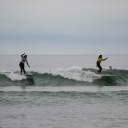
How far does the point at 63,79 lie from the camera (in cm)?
2530

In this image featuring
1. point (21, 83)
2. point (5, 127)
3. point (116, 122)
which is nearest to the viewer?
point (5, 127)

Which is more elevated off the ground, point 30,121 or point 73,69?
point 73,69

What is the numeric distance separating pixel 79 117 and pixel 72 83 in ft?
41.6

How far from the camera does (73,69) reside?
27.0 meters

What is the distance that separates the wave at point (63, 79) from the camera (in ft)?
78.2

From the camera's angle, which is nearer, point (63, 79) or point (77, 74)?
point (63, 79)

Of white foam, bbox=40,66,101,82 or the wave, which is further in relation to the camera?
white foam, bbox=40,66,101,82

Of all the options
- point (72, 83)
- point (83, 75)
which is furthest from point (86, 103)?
point (83, 75)

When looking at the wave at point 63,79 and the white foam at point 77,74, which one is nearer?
the wave at point 63,79

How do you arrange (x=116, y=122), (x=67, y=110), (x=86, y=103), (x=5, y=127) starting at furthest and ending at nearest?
(x=86, y=103) → (x=67, y=110) → (x=116, y=122) → (x=5, y=127)

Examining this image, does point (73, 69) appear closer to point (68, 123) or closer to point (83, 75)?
point (83, 75)

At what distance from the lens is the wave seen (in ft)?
78.2

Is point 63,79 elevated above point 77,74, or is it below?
below

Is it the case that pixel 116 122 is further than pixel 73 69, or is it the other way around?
pixel 73 69
